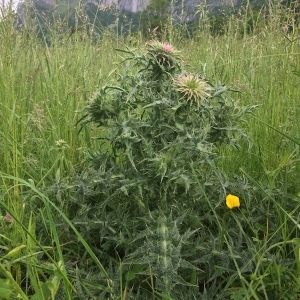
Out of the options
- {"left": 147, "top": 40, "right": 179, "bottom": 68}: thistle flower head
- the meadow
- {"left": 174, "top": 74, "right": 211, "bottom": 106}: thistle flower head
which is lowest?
the meadow

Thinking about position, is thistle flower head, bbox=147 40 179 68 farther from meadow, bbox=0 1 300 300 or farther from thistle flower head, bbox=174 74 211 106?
thistle flower head, bbox=174 74 211 106

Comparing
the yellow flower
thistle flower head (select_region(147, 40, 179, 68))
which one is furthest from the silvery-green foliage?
the yellow flower

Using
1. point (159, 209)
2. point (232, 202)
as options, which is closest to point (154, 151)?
point (159, 209)

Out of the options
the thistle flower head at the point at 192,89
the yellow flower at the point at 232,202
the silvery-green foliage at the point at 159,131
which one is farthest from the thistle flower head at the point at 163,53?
the yellow flower at the point at 232,202

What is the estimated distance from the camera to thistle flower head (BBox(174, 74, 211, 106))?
1363 millimetres

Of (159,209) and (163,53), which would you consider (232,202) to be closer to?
(159,209)

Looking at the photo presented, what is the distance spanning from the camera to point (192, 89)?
1369mm

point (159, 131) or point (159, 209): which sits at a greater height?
point (159, 131)

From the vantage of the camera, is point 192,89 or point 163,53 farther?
point 163,53

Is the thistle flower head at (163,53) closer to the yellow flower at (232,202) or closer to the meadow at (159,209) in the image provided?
the meadow at (159,209)

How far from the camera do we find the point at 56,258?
142 cm

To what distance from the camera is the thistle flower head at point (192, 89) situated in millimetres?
1363

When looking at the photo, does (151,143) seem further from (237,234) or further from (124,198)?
(237,234)

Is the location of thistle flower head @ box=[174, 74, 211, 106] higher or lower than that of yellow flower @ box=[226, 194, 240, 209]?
higher
